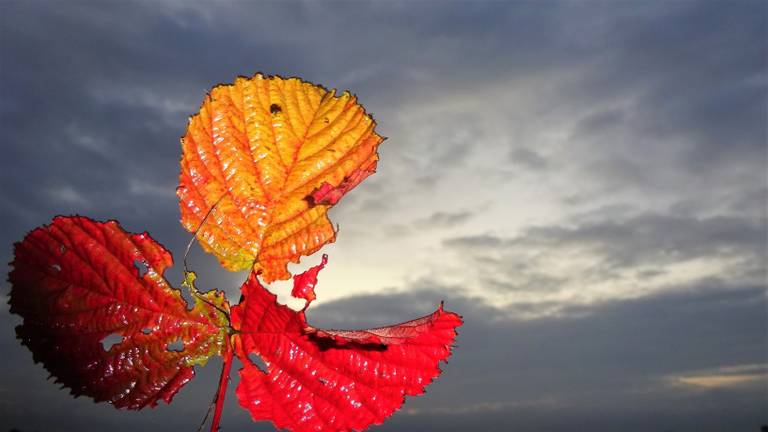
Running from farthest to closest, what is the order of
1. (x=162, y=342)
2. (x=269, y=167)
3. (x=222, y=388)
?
(x=269, y=167) < (x=162, y=342) < (x=222, y=388)

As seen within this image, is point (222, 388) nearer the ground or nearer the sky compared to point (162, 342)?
nearer the ground

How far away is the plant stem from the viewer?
4.15 feet

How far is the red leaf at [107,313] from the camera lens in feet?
4.92

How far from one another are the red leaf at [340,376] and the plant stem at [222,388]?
30 millimetres

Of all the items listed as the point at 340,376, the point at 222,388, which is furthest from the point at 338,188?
the point at 222,388

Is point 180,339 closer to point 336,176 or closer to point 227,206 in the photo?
point 227,206

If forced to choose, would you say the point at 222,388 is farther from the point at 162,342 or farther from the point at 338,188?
the point at 338,188

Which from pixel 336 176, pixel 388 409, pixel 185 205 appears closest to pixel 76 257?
pixel 185 205

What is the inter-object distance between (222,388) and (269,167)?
61 cm

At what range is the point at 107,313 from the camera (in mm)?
1547

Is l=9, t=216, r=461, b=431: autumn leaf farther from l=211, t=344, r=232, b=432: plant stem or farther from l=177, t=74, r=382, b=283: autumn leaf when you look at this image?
A: l=177, t=74, r=382, b=283: autumn leaf

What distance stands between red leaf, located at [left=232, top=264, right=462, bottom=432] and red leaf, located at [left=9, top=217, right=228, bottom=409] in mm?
132

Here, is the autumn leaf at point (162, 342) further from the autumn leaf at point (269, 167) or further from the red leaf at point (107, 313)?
the autumn leaf at point (269, 167)

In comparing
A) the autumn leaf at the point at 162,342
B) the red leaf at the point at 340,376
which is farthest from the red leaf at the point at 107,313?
the red leaf at the point at 340,376
